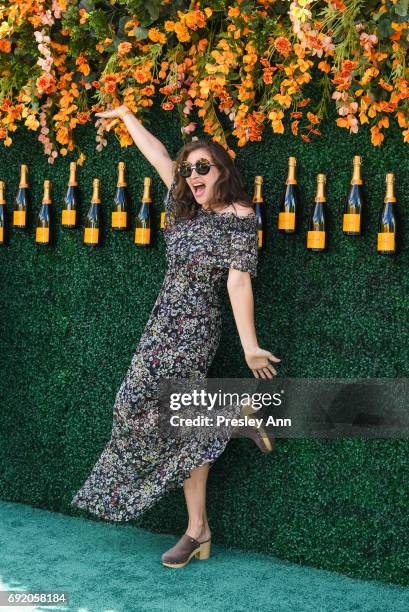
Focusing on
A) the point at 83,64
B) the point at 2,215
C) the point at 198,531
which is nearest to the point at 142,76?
the point at 83,64

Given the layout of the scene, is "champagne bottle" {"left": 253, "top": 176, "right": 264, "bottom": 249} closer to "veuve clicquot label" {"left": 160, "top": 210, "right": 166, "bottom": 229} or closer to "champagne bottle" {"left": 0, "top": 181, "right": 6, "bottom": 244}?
"veuve clicquot label" {"left": 160, "top": 210, "right": 166, "bottom": 229}

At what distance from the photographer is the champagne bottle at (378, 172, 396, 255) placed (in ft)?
10.9

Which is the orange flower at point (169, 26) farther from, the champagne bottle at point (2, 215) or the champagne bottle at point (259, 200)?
the champagne bottle at point (2, 215)

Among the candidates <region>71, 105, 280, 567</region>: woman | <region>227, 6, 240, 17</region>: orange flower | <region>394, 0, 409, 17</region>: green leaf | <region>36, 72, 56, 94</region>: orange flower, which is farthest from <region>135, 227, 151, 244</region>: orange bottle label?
<region>394, 0, 409, 17</region>: green leaf

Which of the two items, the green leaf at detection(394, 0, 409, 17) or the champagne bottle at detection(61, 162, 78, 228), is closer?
the green leaf at detection(394, 0, 409, 17)

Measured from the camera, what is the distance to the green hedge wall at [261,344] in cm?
343

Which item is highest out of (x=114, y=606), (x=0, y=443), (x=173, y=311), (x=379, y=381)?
(x=173, y=311)

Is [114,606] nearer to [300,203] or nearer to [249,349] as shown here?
[249,349]

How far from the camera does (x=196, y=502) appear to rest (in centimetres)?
362

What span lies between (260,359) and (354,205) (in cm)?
70

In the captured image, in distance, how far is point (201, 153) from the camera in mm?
3445

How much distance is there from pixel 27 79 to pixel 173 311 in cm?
143

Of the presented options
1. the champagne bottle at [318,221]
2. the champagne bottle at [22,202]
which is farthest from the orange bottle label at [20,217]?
the champagne bottle at [318,221]

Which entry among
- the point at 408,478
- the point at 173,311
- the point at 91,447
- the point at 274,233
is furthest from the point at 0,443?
the point at 408,478
